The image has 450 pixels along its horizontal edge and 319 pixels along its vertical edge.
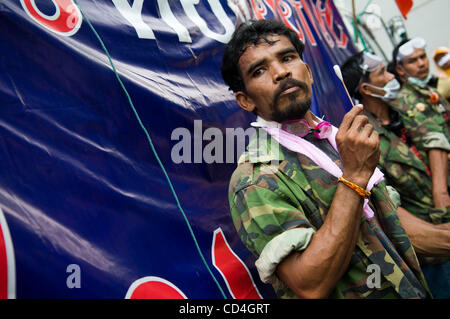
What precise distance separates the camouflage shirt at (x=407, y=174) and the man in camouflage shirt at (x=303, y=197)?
1.29 meters

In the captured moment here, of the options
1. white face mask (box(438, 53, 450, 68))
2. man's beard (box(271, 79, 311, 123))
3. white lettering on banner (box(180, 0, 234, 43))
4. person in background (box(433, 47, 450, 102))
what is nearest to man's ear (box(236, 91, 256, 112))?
man's beard (box(271, 79, 311, 123))

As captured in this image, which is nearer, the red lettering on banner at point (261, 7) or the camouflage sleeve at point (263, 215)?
the camouflage sleeve at point (263, 215)

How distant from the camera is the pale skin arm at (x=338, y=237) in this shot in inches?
40.1

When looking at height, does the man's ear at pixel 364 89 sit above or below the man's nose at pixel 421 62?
below

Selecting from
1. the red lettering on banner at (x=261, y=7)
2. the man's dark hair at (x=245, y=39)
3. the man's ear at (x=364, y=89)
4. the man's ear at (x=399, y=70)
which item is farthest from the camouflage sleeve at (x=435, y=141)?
the man's dark hair at (x=245, y=39)

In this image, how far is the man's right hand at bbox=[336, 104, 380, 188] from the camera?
1.13 metres

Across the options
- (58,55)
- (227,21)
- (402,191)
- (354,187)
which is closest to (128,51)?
(58,55)

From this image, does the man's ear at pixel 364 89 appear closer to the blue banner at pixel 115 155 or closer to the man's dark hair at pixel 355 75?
the man's dark hair at pixel 355 75

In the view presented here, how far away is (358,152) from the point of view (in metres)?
1.14

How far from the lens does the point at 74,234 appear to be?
51.2 inches

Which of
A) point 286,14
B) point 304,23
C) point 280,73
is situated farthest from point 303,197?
Answer: point 304,23

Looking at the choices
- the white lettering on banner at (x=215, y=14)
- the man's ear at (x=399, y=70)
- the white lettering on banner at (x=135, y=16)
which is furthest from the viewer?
the man's ear at (x=399, y=70)

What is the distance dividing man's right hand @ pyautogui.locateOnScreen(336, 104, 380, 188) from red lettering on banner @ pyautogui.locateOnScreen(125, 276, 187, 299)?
2.88ft

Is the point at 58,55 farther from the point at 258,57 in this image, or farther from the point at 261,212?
the point at 261,212
